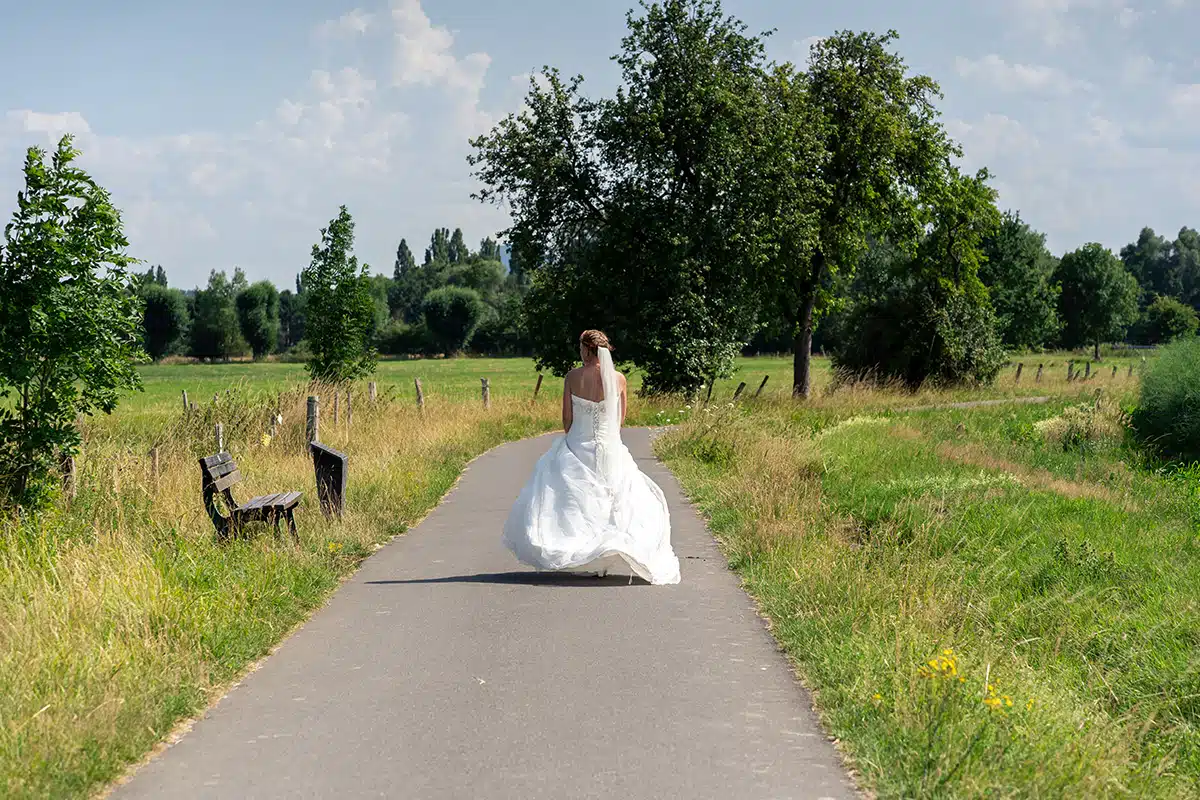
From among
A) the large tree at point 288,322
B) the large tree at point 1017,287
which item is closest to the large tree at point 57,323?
the large tree at point 1017,287

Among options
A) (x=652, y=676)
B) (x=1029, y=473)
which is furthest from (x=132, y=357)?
(x=1029, y=473)

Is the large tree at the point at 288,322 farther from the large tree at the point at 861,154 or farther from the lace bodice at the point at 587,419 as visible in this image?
the lace bodice at the point at 587,419

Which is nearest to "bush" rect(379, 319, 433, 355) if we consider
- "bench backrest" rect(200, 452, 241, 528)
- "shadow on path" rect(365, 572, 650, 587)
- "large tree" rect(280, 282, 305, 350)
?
"large tree" rect(280, 282, 305, 350)

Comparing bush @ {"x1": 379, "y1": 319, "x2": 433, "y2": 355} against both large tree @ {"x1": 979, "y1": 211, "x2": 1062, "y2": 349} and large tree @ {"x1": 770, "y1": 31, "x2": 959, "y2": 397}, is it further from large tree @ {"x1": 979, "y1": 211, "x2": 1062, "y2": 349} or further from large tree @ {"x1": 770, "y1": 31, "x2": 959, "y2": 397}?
large tree @ {"x1": 770, "y1": 31, "x2": 959, "y2": 397}

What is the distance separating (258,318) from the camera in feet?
449

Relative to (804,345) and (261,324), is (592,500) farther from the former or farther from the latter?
(261,324)

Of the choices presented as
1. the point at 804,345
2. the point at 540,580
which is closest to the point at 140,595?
the point at 540,580

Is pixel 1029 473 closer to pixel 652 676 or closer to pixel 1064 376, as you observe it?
pixel 652 676

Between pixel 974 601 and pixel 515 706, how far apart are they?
564 cm

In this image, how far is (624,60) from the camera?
3847 centimetres

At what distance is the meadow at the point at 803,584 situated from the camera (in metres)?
5.78

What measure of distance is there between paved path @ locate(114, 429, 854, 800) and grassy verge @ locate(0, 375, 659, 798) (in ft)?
0.91

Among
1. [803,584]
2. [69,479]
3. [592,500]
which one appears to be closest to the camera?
[803,584]

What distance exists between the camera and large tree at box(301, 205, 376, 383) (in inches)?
1201
